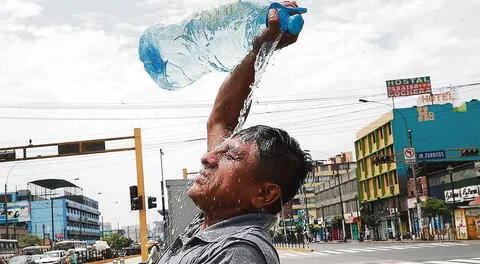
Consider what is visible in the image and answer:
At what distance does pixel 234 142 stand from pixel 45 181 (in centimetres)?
11281

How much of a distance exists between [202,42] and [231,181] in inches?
44.6

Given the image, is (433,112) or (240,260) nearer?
(240,260)

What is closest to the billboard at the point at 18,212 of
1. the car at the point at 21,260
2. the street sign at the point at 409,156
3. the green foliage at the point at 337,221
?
the green foliage at the point at 337,221

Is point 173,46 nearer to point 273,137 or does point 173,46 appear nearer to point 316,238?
point 273,137

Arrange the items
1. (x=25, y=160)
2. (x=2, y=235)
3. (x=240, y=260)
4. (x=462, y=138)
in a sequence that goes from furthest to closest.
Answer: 1. (x=2, y=235)
2. (x=462, y=138)
3. (x=25, y=160)
4. (x=240, y=260)

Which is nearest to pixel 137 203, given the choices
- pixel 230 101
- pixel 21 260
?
pixel 21 260

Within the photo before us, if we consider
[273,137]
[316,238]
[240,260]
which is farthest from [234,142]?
[316,238]

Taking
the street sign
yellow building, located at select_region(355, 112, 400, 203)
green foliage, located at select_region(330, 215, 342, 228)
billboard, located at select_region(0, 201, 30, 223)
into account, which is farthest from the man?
billboard, located at select_region(0, 201, 30, 223)

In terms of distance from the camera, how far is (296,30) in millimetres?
2248

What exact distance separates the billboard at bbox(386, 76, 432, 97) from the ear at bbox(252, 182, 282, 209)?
66924mm

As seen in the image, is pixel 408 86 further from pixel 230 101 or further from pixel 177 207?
pixel 230 101

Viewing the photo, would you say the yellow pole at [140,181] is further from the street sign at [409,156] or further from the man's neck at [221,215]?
the street sign at [409,156]

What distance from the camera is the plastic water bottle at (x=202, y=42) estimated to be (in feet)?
9.14

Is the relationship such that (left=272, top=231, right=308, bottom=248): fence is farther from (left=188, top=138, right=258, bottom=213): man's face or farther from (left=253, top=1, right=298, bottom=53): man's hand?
(left=253, top=1, right=298, bottom=53): man's hand
